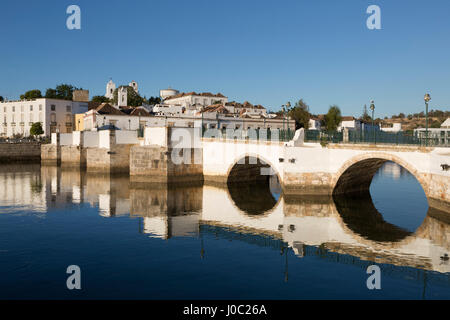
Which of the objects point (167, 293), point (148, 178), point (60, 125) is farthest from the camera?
point (60, 125)

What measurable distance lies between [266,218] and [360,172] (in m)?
8.89

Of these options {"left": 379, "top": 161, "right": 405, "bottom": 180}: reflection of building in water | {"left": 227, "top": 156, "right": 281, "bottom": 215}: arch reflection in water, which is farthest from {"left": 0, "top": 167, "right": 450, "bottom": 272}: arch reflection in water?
{"left": 379, "top": 161, "right": 405, "bottom": 180}: reflection of building in water

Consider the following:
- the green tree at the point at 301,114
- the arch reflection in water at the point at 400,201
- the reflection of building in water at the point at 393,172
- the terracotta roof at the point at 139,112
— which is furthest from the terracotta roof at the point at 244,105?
the arch reflection in water at the point at 400,201

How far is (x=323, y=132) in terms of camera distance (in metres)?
26.2

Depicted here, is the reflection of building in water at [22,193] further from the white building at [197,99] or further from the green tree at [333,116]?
the white building at [197,99]

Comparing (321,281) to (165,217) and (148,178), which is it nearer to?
(165,217)

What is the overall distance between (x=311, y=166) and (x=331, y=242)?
9321 mm

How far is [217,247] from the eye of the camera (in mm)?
16094

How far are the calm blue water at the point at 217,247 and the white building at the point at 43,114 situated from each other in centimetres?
4502

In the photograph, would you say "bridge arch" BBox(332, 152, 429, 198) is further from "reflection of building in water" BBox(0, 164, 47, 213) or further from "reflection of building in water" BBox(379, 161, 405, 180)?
"reflection of building in water" BBox(0, 164, 47, 213)

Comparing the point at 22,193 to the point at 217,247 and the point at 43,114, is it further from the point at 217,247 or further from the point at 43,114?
the point at 43,114

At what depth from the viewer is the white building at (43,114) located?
225ft

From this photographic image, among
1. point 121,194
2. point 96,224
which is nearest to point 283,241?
point 96,224

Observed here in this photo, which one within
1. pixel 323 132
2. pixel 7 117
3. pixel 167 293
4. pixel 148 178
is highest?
pixel 7 117
